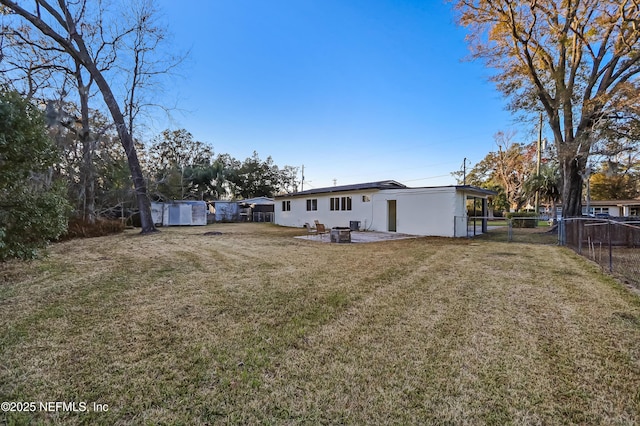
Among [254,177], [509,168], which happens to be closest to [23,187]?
[254,177]

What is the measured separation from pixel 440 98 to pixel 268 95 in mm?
9747

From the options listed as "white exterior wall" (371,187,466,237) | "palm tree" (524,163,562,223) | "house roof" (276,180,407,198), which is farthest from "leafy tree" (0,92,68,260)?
"palm tree" (524,163,562,223)

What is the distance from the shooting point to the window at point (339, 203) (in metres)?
16.9

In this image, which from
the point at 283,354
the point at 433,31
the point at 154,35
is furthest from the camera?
the point at 154,35

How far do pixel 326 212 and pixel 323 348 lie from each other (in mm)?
15622

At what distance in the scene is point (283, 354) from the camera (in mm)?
2627

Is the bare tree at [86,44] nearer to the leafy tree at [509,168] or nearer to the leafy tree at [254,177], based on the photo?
the leafy tree at [254,177]

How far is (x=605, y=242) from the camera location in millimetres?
8609

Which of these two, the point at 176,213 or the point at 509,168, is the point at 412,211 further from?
the point at 509,168

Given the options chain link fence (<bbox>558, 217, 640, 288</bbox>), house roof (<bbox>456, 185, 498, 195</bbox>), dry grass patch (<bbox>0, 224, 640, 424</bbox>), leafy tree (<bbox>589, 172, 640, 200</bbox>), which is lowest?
dry grass patch (<bbox>0, 224, 640, 424</bbox>)

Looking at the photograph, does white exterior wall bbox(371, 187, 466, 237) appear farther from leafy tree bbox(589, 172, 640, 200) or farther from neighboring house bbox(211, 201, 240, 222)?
leafy tree bbox(589, 172, 640, 200)

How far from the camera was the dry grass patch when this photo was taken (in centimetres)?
195

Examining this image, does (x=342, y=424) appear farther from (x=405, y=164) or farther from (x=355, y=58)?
(x=405, y=164)

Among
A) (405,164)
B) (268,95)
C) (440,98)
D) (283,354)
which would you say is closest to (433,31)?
(440,98)
